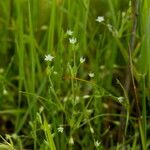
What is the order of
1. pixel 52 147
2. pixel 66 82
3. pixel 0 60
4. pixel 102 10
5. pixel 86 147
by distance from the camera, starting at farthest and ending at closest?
pixel 102 10, pixel 0 60, pixel 66 82, pixel 86 147, pixel 52 147

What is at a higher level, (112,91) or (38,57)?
(38,57)

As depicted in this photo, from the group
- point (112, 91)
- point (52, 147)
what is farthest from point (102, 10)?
point (52, 147)

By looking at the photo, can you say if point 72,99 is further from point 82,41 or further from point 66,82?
point 82,41

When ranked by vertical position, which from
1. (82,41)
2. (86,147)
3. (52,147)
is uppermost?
(82,41)

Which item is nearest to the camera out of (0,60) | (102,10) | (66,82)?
(66,82)

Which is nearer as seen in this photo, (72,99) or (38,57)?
(72,99)

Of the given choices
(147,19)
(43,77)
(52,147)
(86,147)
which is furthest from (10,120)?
(147,19)
